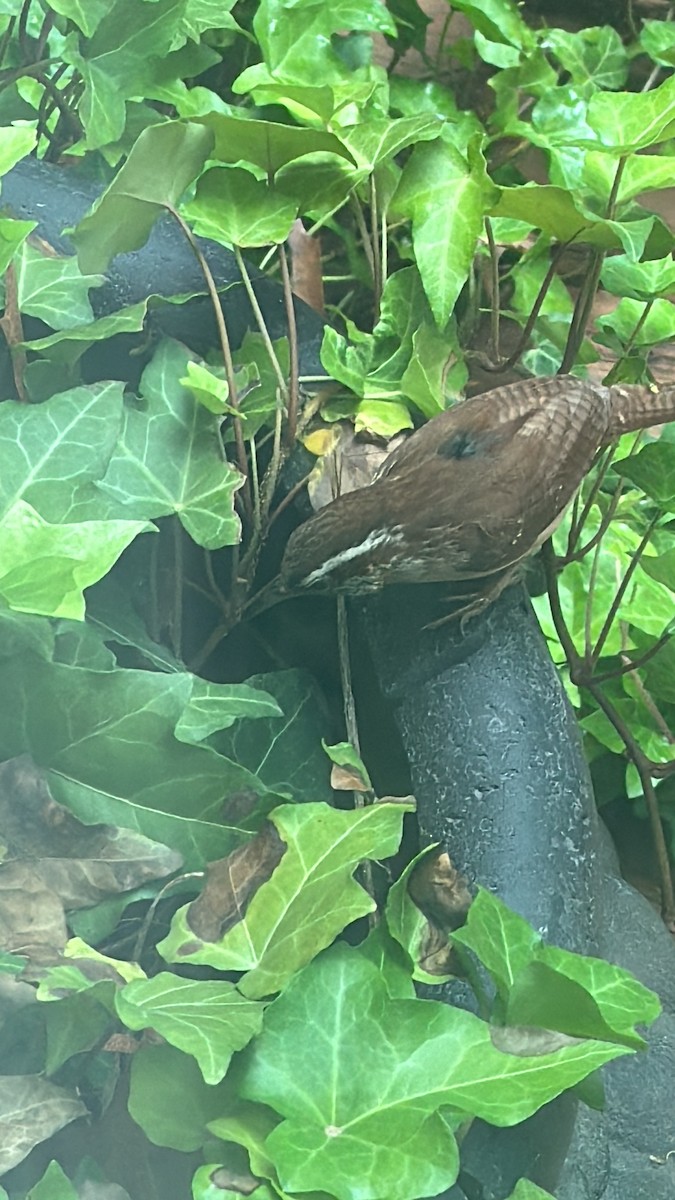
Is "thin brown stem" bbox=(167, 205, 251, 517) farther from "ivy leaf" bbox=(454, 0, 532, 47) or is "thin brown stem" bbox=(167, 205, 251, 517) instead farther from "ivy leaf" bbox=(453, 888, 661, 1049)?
"ivy leaf" bbox=(454, 0, 532, 47)

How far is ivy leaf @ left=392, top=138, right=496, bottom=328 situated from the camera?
1029mm

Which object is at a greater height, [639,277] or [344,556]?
[639,277]

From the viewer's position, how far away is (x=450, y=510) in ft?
3.41

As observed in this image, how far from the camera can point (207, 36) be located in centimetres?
128

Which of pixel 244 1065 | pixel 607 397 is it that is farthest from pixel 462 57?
pixel 244 1065

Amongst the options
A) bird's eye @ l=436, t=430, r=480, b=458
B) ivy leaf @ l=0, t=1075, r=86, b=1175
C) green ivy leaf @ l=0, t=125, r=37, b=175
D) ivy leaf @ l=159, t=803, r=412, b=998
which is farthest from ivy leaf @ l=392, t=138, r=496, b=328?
ivy leaf @ l=0, t=1075, r=86, b=1175

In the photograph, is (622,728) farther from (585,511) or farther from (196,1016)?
(196,1016)

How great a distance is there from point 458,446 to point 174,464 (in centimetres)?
30

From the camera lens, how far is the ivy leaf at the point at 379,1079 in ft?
2.16

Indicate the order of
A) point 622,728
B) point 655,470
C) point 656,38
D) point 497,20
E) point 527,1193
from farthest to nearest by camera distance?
point 656,38, point 497,20, point 622,728, point 655,470, point 527,1193

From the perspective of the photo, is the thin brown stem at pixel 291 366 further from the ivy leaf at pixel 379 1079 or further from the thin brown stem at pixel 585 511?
the ivy leaf at pixel 379 1079

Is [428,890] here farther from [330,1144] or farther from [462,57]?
[462,57]

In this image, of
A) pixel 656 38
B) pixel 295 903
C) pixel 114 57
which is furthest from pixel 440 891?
pixel 656 38

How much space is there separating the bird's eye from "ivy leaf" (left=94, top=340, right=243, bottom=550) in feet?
0.77
